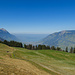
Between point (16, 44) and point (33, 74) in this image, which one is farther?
point (16, 44)

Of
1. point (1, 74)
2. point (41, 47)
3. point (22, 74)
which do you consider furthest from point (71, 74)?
point (41, 47)

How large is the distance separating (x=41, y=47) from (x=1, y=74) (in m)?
153

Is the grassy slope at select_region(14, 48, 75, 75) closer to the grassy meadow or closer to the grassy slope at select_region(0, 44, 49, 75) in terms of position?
the grassy meadow

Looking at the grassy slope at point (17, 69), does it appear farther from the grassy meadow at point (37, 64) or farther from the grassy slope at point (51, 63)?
the grassy slope at point (51, 63)

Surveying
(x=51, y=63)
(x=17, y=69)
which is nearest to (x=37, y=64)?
(x=51, y=63)

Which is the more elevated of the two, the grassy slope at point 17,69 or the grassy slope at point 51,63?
the grassy slope at point 17,69

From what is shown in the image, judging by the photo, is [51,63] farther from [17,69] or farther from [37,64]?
[17,69]

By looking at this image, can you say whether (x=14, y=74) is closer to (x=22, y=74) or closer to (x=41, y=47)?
(x=22, y=74)

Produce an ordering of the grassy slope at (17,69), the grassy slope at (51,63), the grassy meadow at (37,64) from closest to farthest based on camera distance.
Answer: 1. the grassy slope at (17,69)
2. the grassy meadow at (37,64)
3. the grassy slope at (51,63)

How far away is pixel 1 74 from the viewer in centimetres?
1830

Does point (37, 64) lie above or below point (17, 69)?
below

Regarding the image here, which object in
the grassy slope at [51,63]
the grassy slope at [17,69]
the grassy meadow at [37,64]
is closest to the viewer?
the grassy slope at [17,69]

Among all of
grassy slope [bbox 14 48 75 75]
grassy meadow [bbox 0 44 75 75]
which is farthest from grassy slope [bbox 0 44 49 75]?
grassy slope [bbox 14 48 75 75]

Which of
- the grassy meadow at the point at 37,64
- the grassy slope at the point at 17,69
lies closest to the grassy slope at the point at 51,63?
the grassy meadow at the point at 37,64
